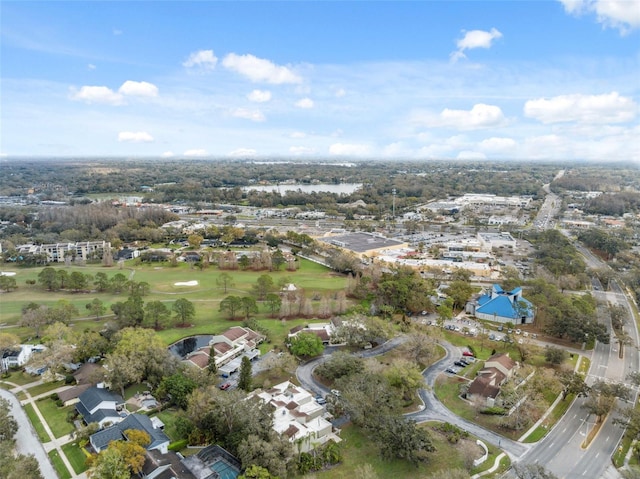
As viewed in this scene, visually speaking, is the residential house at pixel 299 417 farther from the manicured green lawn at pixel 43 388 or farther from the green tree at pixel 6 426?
the manicured green lawn at pixel 43 388

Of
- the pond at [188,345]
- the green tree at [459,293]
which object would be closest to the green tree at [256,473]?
the pond at [188,345]

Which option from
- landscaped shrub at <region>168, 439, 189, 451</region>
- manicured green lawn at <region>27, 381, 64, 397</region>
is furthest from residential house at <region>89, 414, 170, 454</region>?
manicured green lawn at <region>27, 381, 64, 397</region>

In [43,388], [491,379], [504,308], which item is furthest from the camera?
[504,308]

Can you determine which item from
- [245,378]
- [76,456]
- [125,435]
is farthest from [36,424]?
[245,378]

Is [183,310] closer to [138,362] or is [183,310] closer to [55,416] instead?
[138,362]

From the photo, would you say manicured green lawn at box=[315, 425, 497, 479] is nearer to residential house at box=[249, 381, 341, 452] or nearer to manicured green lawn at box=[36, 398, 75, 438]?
residential house at box=[249, 381, 341, 452]

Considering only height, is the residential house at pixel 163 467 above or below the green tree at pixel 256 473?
below
